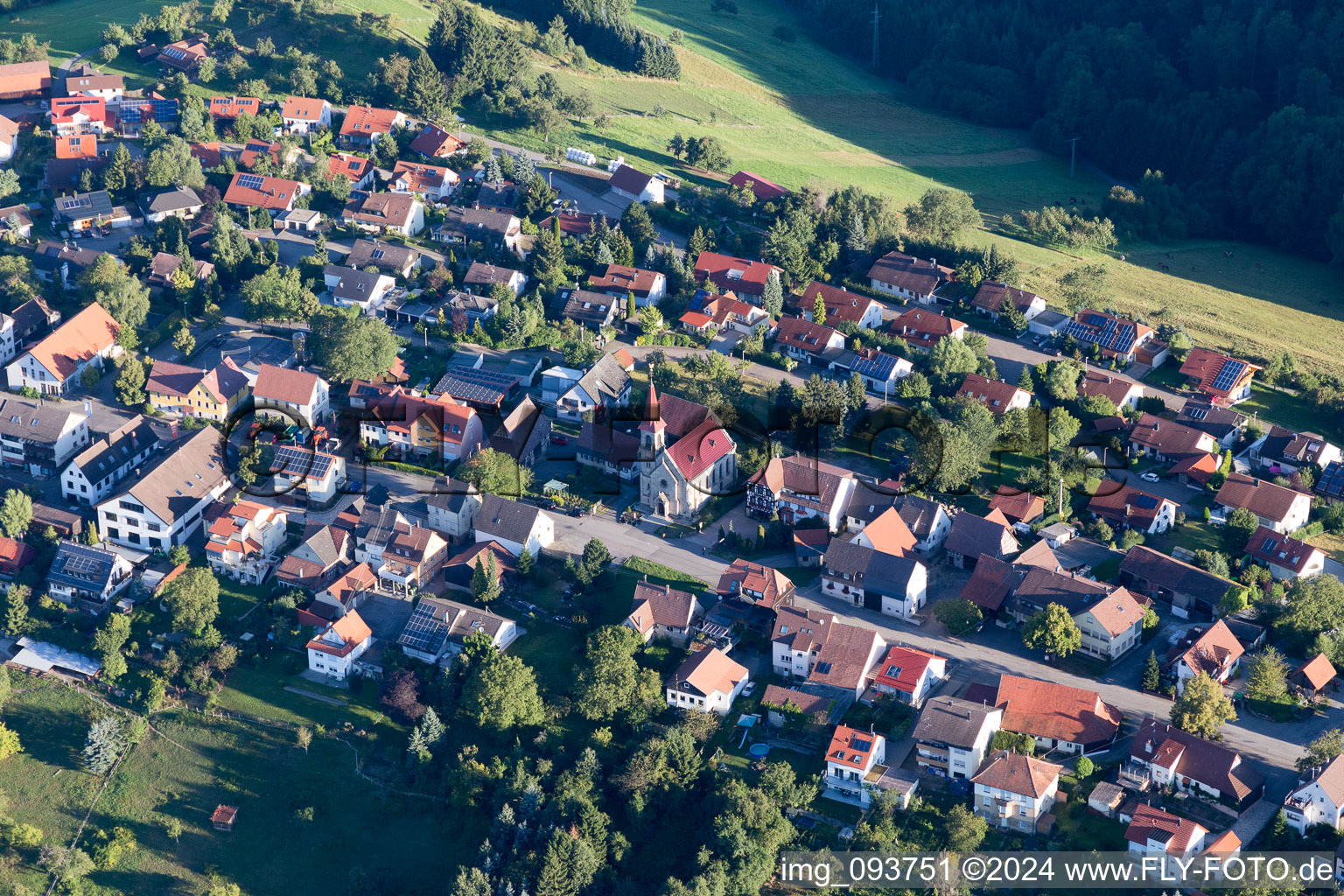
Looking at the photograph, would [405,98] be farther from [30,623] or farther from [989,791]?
[989,791]

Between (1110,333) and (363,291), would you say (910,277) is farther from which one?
(363,291)

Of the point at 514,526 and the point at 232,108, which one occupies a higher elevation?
the point at 232,108

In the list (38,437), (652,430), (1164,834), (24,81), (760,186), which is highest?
(760,186)

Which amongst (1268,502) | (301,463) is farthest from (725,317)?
(1268,502)

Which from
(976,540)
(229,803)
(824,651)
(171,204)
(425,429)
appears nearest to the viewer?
(229,803)

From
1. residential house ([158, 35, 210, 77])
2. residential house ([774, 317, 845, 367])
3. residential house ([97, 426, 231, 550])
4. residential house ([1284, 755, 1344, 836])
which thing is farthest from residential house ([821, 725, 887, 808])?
residential house ([158, 35, 210, 77])

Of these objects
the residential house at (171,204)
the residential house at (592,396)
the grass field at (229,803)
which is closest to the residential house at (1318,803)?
the grass field at (229,803)

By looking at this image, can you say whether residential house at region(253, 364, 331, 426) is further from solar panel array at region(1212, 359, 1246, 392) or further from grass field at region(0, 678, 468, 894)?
solar panel array at region(1212, 359, 1246, 392)

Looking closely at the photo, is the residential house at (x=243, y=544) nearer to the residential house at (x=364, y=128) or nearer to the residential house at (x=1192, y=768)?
the residential house at (x=1192, y=768)
